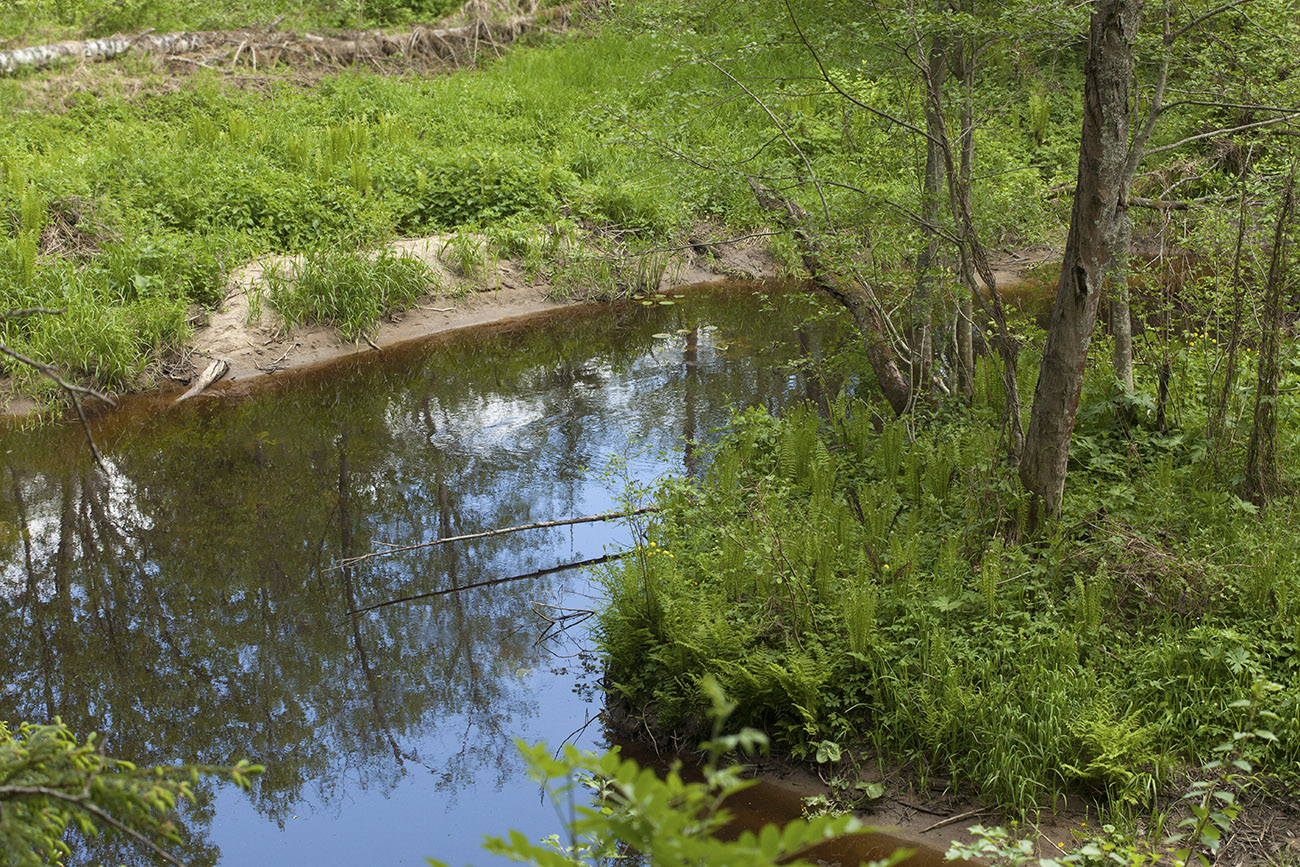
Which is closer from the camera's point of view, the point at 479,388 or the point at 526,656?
the point at 526,656

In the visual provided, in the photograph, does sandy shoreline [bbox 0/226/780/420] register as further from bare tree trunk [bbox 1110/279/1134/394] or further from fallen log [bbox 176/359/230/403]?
bare tree trunk [bbox 1110/279/1134/394]

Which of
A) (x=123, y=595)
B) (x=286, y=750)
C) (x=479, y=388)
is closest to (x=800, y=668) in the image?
(x=286, y=750)

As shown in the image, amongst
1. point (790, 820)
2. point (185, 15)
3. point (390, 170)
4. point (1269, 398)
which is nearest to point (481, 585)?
point (790, 820)

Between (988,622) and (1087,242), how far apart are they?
68.4 inches

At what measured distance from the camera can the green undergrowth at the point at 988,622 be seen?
161 inches

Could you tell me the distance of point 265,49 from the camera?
16.4 meters

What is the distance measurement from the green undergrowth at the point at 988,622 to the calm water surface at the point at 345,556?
0.81m

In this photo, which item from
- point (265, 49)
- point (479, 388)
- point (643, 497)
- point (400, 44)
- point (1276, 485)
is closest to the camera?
point (1276, 485)

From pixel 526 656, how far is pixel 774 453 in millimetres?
2179

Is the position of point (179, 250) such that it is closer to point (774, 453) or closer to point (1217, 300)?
point (774, 453)

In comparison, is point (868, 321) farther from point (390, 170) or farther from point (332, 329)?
point (390, 170)

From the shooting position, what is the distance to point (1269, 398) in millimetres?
5320

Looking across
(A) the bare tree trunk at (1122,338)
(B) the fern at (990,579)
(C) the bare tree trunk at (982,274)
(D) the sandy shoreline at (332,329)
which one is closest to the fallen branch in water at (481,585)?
(B) the fern at (990,579)

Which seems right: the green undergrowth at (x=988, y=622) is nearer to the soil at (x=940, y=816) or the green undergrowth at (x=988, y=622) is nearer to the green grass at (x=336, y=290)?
the soil at (x=940, y=816)
